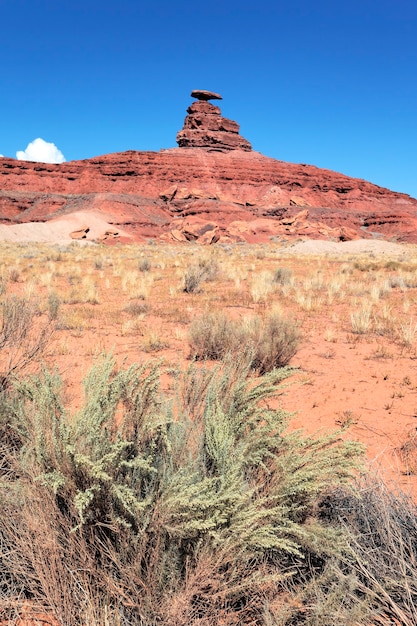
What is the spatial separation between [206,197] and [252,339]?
176 feet

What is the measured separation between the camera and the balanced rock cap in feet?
281

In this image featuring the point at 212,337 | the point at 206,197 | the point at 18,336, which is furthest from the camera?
the point at 206,197

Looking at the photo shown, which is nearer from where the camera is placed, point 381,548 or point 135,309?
point 381,548

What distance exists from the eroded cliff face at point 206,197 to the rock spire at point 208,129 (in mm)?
A: 3286

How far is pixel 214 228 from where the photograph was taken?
44.6 m

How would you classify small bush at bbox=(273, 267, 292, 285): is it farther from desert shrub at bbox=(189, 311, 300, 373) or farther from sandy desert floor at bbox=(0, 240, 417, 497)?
desert shrub at bbox=(189, 311, 300, 373)

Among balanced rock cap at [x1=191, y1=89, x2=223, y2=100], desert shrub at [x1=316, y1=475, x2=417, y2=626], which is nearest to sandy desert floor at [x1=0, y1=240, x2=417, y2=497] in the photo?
desert shrub at [x1=316, y1=475, x2=417, y2=626]

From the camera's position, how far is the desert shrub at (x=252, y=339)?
553 cm

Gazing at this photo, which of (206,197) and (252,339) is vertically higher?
(206,197)

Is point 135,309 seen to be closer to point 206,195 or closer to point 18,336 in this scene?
point 18,336

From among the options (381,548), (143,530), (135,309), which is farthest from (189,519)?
(135,309)

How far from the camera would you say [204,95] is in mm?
85938

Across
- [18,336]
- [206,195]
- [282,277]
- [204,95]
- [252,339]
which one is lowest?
[18,336]

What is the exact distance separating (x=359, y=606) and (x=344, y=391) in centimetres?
337
